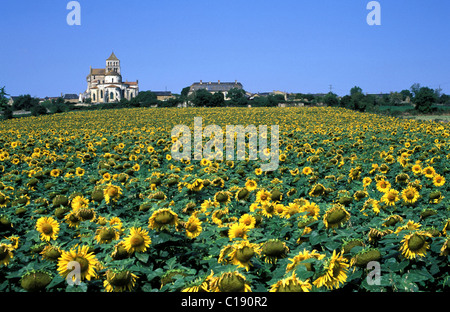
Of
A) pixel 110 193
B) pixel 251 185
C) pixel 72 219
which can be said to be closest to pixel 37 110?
pixel 110 193

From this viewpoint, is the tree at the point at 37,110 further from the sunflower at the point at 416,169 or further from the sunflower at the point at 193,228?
the sunflower at the point at 193,228

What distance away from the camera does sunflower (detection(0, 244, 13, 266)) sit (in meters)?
2.85

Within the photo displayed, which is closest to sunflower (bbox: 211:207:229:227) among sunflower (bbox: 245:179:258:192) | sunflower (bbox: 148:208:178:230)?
sunflower (bbox: 148:208:178:230)

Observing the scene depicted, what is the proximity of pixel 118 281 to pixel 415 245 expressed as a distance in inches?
78.9

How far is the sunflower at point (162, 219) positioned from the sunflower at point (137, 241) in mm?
123

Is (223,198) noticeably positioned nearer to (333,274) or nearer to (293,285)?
(333,274)

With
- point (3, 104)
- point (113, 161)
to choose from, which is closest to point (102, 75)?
point (3, 104)

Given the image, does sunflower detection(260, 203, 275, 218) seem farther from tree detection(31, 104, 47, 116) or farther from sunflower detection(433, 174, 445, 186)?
tree detection(31, 104, 47, 116)

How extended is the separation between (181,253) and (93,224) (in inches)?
44.4

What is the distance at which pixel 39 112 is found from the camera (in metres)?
47.3

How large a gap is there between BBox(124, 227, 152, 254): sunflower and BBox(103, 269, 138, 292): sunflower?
0.96 ft

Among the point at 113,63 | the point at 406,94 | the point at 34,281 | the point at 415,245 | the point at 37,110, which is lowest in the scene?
the point at 34,281

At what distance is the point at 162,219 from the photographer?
9.52 ft
